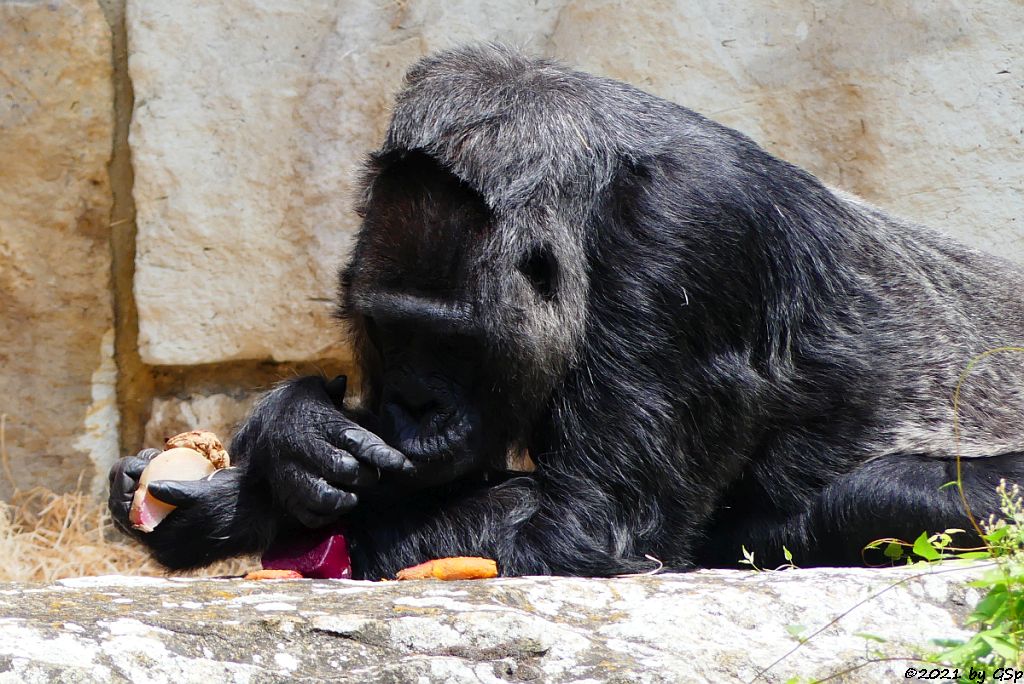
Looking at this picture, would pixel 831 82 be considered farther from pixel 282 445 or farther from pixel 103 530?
pixel 103 530

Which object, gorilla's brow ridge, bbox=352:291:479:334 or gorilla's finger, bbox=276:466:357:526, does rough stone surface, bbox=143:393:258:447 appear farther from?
gorilla's brow ridge, bbox=352:291:479:334

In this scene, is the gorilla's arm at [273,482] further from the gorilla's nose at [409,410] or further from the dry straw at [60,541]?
the dry straw at [60,541]

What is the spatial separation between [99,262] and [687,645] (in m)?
4.04

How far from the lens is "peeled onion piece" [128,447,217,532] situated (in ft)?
12.6

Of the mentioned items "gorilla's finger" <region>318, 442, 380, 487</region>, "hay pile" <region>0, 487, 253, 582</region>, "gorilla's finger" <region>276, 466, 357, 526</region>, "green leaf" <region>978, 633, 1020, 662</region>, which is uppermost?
"green leaf" <region>978, 633, 1020, 662</region>

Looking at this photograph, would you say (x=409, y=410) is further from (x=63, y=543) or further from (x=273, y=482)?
(x=63, y=543)

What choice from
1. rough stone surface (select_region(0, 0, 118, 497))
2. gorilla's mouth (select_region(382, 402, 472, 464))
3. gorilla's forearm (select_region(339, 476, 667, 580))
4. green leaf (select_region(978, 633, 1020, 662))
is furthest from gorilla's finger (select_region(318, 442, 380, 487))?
rough stone surface (select_region(0, 0, 118, 497))

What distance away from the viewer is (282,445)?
3.72 meters

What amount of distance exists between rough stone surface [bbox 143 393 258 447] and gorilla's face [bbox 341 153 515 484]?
229cm

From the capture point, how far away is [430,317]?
140 inches

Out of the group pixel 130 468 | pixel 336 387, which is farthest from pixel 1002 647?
pixel 130 468

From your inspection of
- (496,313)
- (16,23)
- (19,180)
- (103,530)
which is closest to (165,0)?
(16,23)

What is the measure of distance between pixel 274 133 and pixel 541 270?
238 centimetres

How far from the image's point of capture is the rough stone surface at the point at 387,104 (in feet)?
17.6
